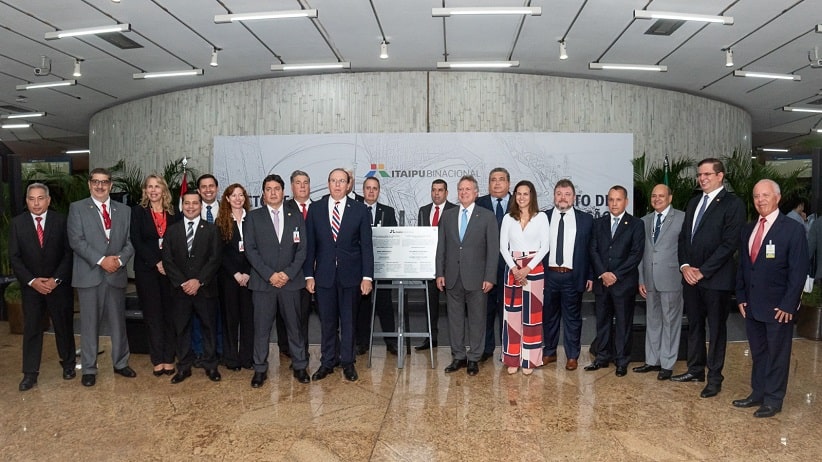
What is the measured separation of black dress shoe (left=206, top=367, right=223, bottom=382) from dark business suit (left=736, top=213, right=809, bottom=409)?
13.0ft

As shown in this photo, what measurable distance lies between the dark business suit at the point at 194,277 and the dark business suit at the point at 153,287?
15 centimetres

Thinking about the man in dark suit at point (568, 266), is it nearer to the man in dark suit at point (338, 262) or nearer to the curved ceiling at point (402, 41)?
the man in dark suit at point (338, 262)

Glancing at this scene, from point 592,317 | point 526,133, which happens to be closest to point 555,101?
point 526,133

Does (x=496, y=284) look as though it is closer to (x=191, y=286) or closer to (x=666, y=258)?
(x=666, y=258)

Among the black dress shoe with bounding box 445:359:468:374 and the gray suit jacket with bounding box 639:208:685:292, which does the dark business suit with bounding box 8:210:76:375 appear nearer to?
the black dress shoe with bounding box 445:359:468:374

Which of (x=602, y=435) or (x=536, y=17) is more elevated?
(x=536, y=17)

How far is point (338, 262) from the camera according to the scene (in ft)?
15.1

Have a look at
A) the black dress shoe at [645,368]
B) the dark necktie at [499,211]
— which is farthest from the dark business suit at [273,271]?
the black dress shoe at [645,368]

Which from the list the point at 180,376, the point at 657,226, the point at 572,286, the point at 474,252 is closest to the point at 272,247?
the point at 180,376

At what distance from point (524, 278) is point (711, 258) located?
54.3 inches

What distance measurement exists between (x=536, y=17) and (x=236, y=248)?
4716 millimetres

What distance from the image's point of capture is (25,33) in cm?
752

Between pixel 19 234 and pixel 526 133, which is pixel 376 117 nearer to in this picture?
pixel 526 133

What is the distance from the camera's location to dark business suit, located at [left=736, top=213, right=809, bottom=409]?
3729mm
